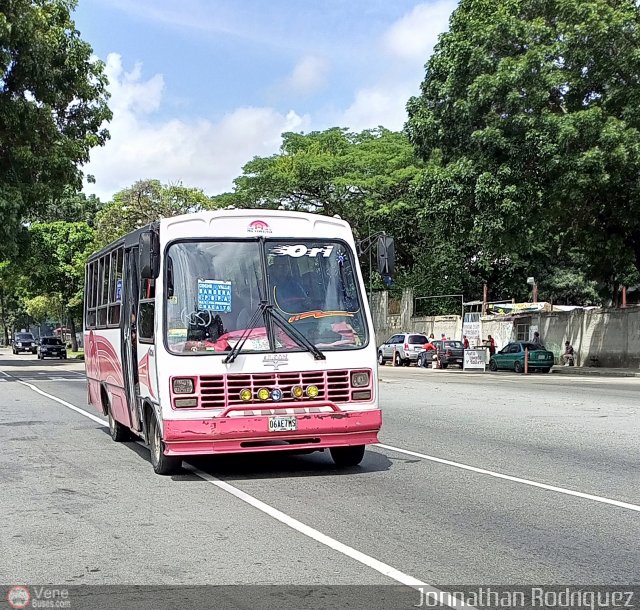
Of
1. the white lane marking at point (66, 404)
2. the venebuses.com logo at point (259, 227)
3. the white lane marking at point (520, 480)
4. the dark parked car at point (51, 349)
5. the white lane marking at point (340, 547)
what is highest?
the venebuses.com logo at point (259, 227)

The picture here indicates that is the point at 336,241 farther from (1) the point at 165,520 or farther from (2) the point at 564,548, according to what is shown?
(2) the point at 564,548

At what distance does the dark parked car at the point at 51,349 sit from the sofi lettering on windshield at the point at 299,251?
51.2 metres

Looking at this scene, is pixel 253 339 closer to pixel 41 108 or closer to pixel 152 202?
pixel 41 108

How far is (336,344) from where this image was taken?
377 inches

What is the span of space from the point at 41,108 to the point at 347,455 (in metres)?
25.5

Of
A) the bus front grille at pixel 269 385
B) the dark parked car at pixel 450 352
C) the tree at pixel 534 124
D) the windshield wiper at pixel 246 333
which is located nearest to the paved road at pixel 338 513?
the bus front grille at pixel 269 385

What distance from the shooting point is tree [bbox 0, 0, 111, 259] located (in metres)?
29.6

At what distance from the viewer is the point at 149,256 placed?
9602mm

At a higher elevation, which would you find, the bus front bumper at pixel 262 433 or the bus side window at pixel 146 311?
the bus side window at pixel 146 311

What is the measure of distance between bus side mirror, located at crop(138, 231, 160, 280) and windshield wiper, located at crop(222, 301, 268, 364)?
1181mm

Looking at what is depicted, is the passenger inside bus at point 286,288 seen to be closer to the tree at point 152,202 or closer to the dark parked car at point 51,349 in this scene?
Result: the tree at point 152,202

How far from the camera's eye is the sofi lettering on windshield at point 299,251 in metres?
9.91

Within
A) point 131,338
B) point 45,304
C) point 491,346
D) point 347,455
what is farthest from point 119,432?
point 45,304

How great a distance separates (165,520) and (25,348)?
2855 inches
